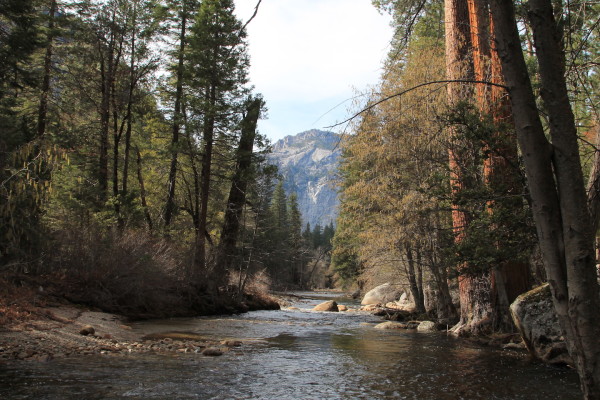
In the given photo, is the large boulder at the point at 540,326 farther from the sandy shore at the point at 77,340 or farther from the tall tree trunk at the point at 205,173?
the tall tree trunk at the point at 205,173

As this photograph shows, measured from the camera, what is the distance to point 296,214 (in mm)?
73188

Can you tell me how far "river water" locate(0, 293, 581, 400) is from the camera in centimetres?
565

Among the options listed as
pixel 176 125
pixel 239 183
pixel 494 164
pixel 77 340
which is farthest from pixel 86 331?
Result: pixel 239 183

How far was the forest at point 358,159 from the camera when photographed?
2574 millimetres

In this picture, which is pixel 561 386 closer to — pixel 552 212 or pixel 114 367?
pixel 552 212

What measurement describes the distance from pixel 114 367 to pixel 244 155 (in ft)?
52.0

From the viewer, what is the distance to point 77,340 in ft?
28.0

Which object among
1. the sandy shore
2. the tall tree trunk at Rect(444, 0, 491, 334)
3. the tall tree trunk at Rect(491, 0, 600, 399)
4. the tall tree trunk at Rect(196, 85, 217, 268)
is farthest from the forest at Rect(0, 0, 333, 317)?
the tall tree trunk at Rect(491, 0, 600, 399)

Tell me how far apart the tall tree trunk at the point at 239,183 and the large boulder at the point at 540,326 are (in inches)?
566

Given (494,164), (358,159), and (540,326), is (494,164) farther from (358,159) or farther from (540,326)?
(358,159)

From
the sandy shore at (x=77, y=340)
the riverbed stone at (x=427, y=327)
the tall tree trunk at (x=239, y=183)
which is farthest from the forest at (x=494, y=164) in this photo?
the tall tree trunk at (x=239, y=183)

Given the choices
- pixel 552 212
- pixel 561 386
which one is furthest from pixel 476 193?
pixel 552 212

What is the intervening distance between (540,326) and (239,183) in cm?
1665

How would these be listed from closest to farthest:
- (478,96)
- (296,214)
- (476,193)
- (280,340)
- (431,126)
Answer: (476,193) < (478,96) < (280,340) < (431,126) < (296,214)
